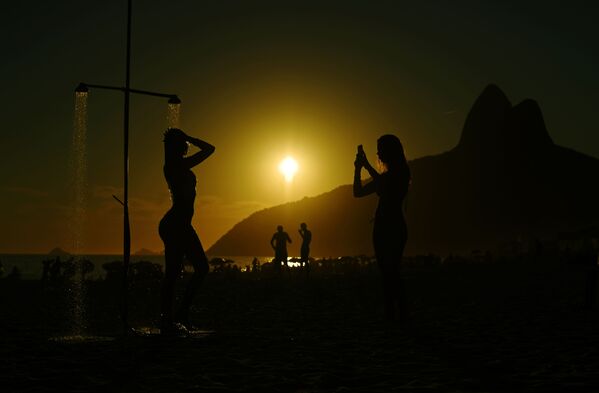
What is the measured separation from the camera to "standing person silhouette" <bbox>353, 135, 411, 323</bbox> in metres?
8.37

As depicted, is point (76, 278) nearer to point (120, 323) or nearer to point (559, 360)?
point (120, 323)

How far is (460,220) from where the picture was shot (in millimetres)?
167250

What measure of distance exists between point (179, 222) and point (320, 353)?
7.89ft

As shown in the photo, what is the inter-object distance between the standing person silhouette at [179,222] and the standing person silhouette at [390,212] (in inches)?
77.6

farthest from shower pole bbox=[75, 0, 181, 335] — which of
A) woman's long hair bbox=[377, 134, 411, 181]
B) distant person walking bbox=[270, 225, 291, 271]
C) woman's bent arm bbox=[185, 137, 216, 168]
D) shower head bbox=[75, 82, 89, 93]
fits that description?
distant person walking bbox=[270, 225, 291, 271]

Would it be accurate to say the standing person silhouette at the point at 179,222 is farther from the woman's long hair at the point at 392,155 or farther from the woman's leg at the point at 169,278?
the woman's long hair at the point at 392,155

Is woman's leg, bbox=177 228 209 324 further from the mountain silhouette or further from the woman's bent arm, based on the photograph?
the mountain silhouette

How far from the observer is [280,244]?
25.9 meters

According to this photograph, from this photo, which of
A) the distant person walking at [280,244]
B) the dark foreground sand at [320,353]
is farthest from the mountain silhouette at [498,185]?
the dark foreground sand at [320,353]

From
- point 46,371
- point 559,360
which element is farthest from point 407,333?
point 46,371

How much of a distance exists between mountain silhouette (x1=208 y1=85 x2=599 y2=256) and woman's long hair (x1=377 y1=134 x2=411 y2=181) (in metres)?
145

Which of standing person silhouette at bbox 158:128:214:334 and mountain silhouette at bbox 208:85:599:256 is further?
mountain silhouette at bbox 208:85:599:256

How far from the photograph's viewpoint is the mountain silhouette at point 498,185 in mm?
157625

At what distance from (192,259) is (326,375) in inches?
124
